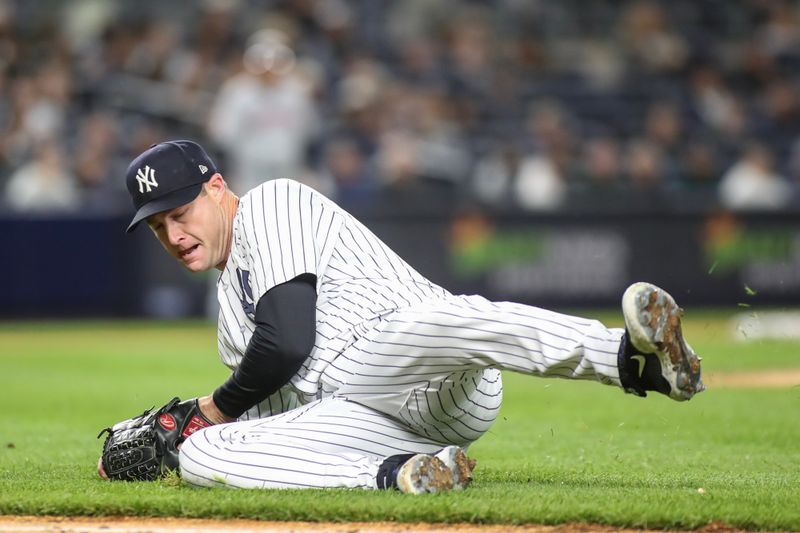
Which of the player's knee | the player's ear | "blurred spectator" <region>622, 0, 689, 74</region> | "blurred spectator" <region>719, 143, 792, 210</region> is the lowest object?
the player's knee

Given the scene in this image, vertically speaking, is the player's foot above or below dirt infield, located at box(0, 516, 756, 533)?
above

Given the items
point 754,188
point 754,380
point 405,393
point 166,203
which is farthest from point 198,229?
point 754,188

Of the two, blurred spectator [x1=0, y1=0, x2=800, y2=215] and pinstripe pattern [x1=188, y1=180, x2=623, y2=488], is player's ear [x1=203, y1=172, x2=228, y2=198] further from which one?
blurred spectator [x1=0, y1=0, x2=800, y2=215]

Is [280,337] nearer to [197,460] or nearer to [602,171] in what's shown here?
[197,460]

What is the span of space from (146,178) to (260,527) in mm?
1269

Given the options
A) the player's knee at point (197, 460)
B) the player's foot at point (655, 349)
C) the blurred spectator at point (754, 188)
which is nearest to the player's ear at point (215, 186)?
the player's knee at point (197, 460)

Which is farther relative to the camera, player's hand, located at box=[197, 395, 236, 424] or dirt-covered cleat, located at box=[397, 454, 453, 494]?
player's hand, located at box=[197, 395, 236, 424]

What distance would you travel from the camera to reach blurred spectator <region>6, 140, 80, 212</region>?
1295 centimetres

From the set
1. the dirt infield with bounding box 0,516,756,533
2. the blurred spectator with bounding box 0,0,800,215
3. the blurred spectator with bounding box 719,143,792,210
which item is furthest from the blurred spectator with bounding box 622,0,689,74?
the dirt infield with bounding box 0,516,756,533

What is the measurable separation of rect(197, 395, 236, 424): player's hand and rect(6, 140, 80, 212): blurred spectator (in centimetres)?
916

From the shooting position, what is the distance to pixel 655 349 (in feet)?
11.5

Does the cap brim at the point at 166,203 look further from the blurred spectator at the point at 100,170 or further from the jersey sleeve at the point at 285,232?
the blurred spectator at the point at 100,170

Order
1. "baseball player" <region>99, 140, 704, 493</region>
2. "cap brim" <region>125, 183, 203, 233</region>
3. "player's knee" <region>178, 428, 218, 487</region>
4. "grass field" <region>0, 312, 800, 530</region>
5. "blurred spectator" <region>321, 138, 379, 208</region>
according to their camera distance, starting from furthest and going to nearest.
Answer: "blurred spectator" <region>321, 138, 379, 208</region> < "cap brim" <region>125, 183, 203, 233</region> < "player's knee" <region>178, 428, 218, 487</region> < "baseball player" <region>99, 140, 704, 493</region> < "grass field" <region>0, 312, 800, 530</region>

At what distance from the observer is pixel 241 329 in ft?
13.9
